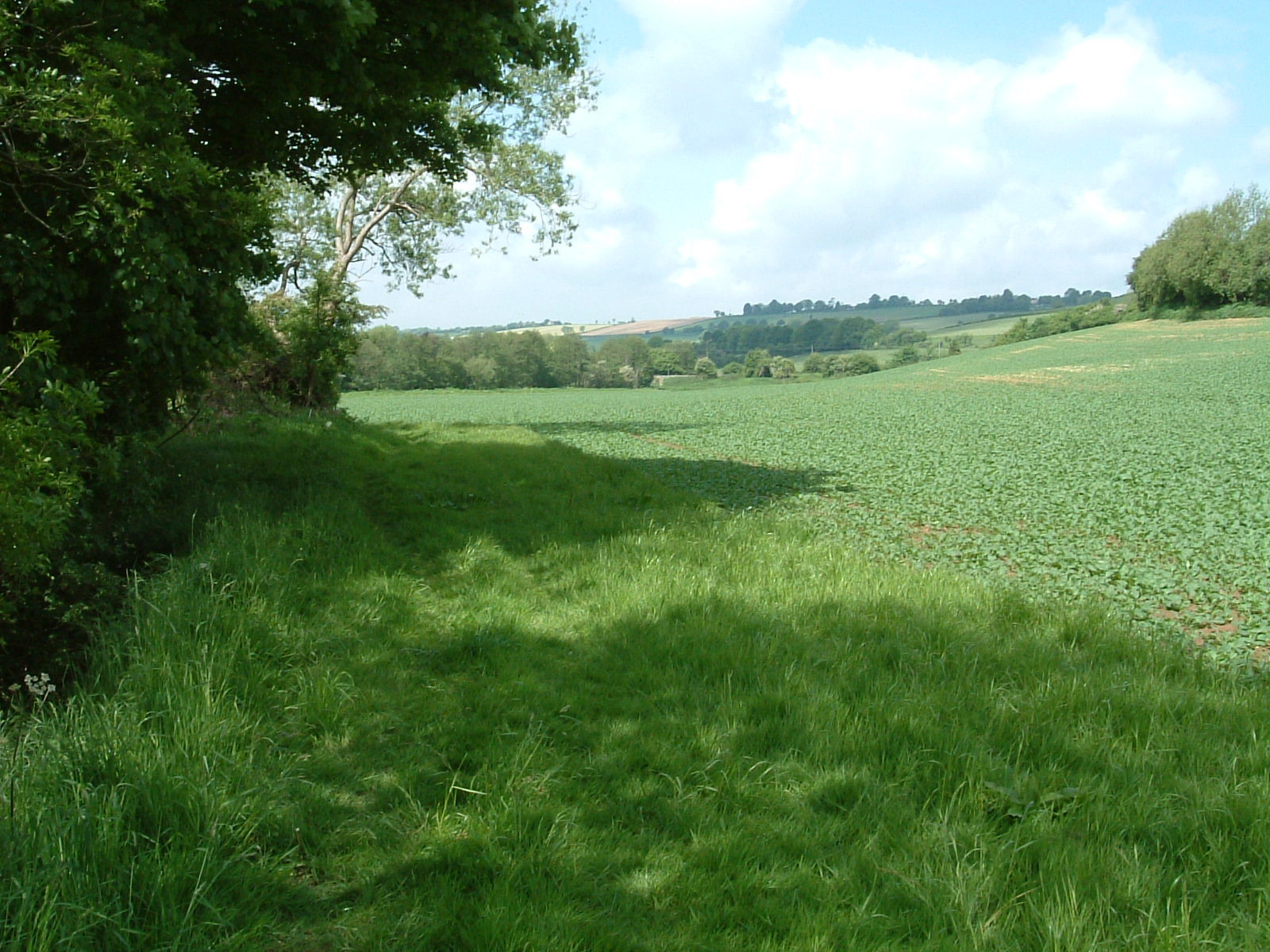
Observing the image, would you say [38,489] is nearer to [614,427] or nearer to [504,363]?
[614,427]

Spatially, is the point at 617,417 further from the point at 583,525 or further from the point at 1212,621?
the point at 1212,621

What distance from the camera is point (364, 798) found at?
13.2 feet

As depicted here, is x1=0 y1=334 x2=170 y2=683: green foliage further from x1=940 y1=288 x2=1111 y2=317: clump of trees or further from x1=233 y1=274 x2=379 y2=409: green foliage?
x1=940 y1=288 x2=1111 y2=317: clump of trees

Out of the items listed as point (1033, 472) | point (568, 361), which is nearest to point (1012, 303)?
point (568, 361)

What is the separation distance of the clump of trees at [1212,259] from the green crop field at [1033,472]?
36423 millimetres

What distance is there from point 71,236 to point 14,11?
1609 mm

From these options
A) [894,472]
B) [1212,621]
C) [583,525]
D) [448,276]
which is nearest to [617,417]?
[448,276]

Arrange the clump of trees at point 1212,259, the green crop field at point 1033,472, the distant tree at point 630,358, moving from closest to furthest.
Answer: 1. the green crop field at point 1033,472
2. the clump of trees at point 1212,259
3. the distant tree at point 630,358

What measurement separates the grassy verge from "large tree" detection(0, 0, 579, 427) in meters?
1.82

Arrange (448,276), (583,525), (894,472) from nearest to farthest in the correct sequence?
(583,525) → (894,472) → (448,276)

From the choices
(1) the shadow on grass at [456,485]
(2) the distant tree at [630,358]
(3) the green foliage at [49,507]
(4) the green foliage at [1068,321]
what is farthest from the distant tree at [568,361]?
(3) the green foliage at [49,507]

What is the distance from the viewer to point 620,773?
4.33 meters

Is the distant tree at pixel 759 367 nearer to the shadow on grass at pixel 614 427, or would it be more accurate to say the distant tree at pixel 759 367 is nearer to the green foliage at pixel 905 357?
the green foliage at pixel 905 357

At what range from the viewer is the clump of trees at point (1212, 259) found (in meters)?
71.4
